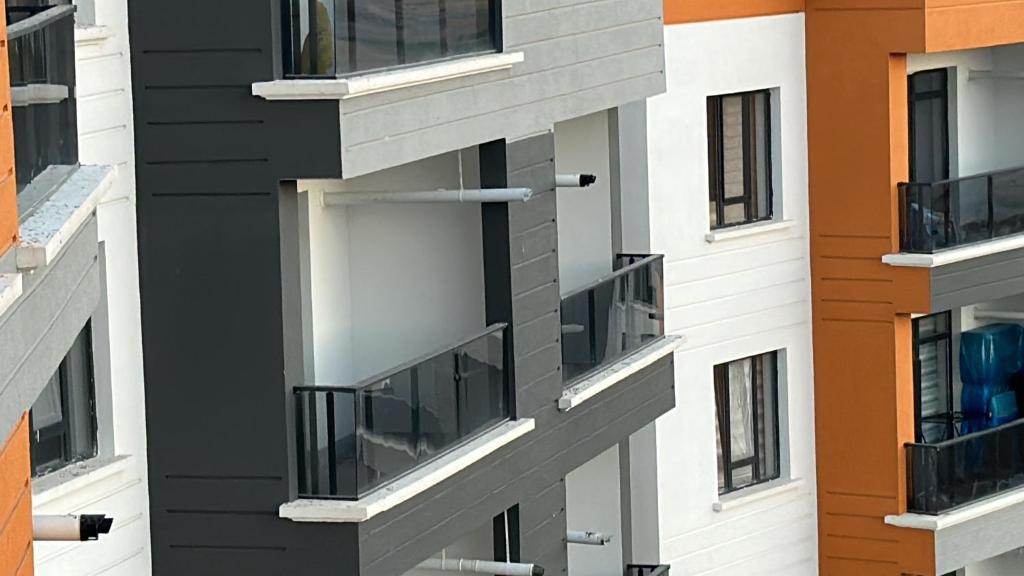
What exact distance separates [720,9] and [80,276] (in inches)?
546

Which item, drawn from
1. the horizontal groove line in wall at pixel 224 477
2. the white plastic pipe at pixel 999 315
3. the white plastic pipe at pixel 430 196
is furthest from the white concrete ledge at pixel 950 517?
the horizontal groove line in wall at pixel 224 477

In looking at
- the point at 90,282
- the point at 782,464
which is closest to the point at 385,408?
the point at 90,282

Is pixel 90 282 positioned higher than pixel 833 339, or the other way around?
pixel 90 282

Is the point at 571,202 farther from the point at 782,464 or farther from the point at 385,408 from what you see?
the point at 385,408

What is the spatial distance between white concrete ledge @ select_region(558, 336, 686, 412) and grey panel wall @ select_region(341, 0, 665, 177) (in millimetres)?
2277

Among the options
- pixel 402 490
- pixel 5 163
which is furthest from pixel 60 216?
pixel 402 490

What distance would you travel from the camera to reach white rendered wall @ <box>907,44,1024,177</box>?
26.0 metres

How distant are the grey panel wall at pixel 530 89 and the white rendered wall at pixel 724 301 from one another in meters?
2.13

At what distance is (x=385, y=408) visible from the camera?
15.6 metres

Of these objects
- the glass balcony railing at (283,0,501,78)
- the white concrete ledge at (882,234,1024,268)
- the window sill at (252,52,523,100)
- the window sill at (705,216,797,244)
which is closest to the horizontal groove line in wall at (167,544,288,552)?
the window sill at (252,52,523,100)

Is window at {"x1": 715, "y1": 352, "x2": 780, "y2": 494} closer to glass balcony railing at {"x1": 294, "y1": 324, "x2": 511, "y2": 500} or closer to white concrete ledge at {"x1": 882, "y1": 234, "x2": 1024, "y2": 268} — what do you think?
white concrete ledge at {"x1": 882, "y1": 234, "x2": 1024, "y2": 268}

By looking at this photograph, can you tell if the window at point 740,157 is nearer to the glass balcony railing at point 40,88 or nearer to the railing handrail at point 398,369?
the railing handrail at point 398,369

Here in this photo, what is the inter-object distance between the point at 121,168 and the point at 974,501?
12.8m

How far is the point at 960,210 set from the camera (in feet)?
79.6
